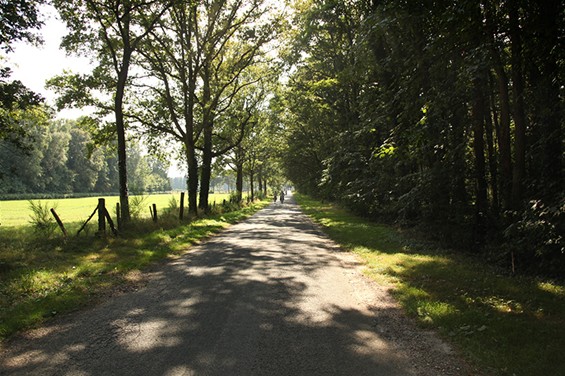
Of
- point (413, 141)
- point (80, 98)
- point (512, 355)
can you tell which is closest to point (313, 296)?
point (512, 355)

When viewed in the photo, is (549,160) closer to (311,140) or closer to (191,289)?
(191,289)

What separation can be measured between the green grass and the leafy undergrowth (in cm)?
591

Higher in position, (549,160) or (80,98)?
(80,98)

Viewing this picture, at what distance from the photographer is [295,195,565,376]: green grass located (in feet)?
13.1

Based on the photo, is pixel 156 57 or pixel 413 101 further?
pixel 156 57

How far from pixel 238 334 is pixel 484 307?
3.99 m

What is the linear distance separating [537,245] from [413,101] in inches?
164

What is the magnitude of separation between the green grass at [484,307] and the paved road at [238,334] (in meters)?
0.44

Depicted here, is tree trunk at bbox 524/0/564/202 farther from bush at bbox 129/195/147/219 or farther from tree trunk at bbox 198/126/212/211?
tree trunk at bbox 198/126/212/211

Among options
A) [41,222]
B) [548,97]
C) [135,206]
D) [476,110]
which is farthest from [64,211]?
[548,97]

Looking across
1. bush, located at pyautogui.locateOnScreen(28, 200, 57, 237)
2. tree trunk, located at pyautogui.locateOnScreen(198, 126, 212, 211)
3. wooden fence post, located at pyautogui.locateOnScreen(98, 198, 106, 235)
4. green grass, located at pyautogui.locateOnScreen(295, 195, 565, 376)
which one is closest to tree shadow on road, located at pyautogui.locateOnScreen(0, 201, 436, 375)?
green grass, located at pyautogui.locateOnScreen(295, 195, 565, 376)

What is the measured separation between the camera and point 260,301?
6.07 metres

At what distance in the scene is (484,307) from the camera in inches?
222

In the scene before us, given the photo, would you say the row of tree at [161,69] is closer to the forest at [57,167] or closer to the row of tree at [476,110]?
the row of tree at [476,110]
